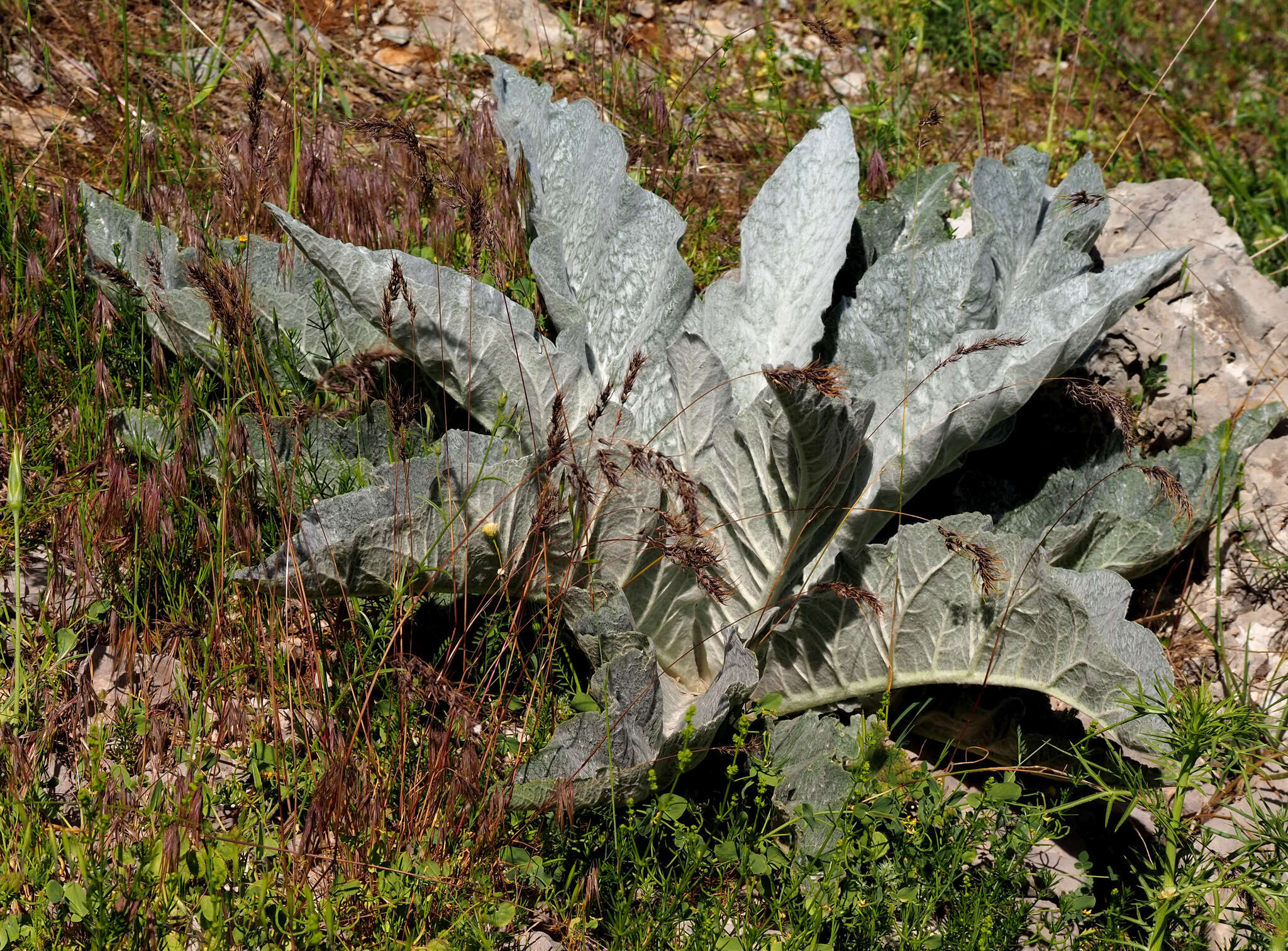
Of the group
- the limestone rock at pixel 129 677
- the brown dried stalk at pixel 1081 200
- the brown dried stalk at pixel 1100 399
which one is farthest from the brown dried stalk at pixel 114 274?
the brown dried stalk at pixel 1081 200

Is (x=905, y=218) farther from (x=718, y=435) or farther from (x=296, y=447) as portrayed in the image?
(x=296, y=447)

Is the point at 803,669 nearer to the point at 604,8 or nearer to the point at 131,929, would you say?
the point at 131,929

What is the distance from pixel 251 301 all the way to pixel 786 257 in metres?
1.23

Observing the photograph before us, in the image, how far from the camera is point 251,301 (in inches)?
94.3

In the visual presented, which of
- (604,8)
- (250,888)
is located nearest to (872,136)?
(604,8)

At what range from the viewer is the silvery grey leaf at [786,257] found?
2.48 meters

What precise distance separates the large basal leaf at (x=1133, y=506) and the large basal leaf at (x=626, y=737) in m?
0.86

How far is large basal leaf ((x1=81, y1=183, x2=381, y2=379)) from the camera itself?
2.43 meters

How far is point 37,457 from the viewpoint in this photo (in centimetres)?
248

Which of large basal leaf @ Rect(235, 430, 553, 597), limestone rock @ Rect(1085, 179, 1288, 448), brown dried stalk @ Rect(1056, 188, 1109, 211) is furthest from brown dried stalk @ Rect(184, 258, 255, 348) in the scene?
limestone rock @ Rect(1085, 179, 1288, 448)

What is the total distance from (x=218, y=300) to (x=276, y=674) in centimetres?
78

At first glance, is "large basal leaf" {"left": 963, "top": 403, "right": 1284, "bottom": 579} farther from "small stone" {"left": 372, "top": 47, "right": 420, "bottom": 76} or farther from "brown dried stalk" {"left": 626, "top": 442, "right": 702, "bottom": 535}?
"small stone" {"left": 372, "top": 47, "right": 420, "bottom": 76}

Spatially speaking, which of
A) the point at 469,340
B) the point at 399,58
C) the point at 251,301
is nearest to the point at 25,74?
the point at 399,58

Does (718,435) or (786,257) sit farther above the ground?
(786,257)
